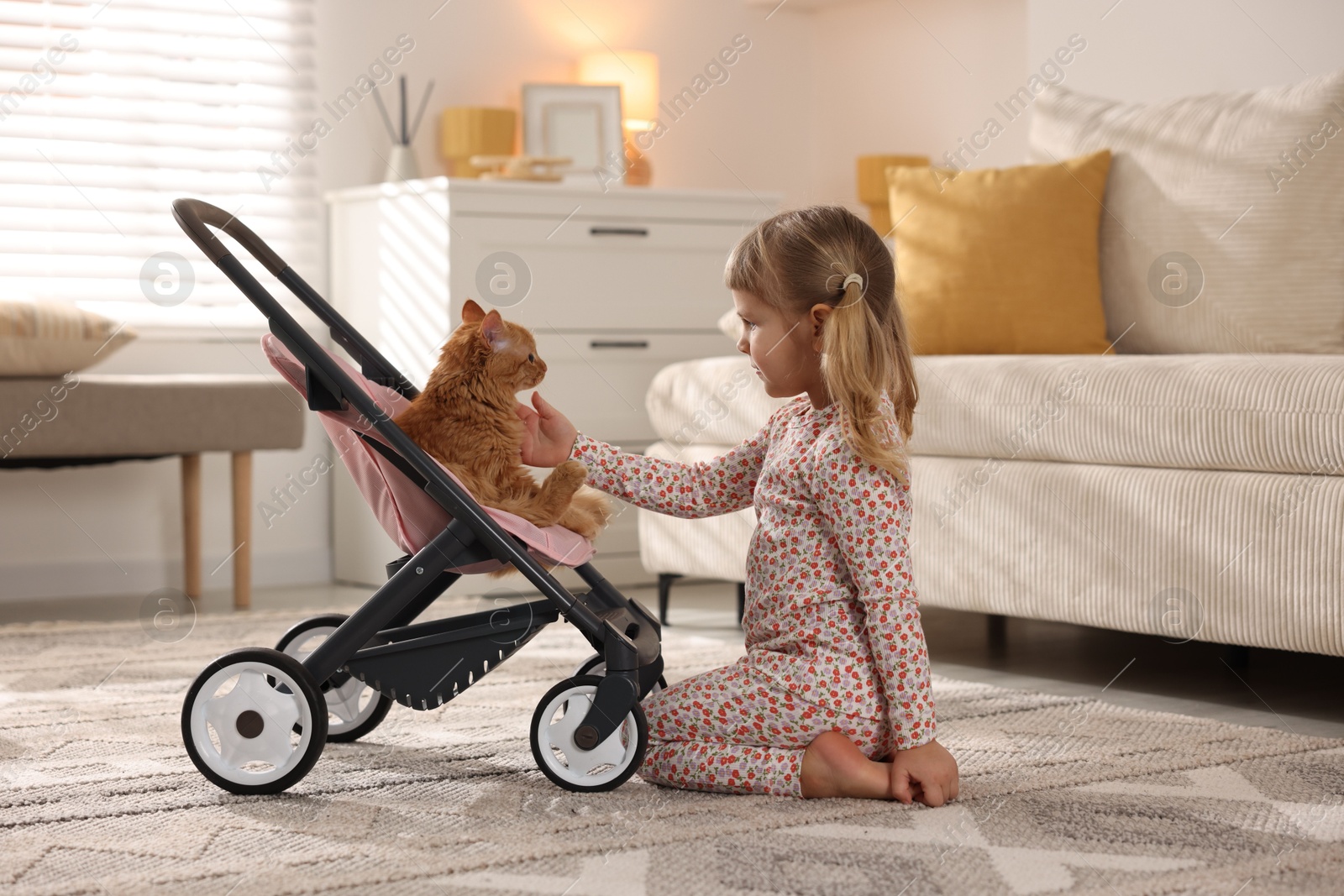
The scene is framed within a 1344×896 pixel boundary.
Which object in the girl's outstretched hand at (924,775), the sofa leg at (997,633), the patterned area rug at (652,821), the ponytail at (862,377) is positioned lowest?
the sofa leg at (997,633)

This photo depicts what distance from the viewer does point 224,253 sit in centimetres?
144

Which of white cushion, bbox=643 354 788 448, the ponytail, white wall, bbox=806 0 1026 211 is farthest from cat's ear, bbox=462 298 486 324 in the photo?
white wall, bbox=806 0 1026 211

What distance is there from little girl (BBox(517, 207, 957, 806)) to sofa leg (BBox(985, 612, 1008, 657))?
1.04 meters

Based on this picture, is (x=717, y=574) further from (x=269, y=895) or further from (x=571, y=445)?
(x=269, y=895)

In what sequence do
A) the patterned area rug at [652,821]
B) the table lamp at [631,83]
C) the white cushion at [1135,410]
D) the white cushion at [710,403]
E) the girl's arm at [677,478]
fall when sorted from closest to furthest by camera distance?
the patterned area rug at [652,821]
the girl's arm at [677,478]
the white cushion at [1135,410]
the white cushion at [710,403]
the table lamp at [631,83]

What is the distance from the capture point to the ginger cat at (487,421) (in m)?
1.47

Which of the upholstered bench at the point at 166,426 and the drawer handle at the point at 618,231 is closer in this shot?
the upholstered bench at the point at 166,426

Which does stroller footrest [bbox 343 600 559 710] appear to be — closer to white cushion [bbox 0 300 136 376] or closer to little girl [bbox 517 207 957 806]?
little girl [bbox 517 207 957 806]

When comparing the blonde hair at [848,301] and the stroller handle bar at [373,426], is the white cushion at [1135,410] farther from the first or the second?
the stroller handle bar at [373,426]

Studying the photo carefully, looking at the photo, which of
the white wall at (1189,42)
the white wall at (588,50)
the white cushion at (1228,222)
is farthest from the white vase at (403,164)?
the white cushion at (1228,222)

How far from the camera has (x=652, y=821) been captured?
1.36 metres

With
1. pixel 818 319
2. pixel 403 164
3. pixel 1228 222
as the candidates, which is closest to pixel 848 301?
pixel 818 319

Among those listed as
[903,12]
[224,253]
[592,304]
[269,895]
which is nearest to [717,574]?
[592,304]

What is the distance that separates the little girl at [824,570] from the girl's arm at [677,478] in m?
0.08
